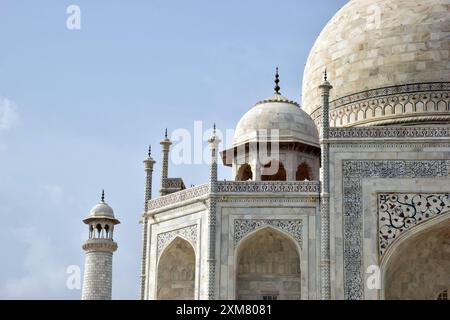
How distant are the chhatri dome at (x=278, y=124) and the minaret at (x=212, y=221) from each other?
5.04 feet

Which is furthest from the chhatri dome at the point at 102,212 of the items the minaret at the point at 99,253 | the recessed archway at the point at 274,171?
the recessed archway at the point at 274,171

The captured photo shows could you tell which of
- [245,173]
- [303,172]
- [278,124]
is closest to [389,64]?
[278,124]

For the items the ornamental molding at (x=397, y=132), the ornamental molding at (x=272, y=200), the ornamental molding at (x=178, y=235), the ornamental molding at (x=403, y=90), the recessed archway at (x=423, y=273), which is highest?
the ornamental molding at (x=403, y=90)

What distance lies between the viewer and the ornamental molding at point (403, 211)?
18141mm

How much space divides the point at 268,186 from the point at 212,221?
3.50 ft

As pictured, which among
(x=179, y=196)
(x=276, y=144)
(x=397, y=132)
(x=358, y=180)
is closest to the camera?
(x=358, y=180)

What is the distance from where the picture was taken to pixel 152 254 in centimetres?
1977

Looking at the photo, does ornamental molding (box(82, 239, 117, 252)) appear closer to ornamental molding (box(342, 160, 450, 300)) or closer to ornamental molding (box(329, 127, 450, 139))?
ornamental molding (box(342, 160, 450, 300))

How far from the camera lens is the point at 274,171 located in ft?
67.1

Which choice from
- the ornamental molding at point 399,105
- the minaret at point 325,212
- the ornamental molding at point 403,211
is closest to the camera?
the minaret at point 325,212

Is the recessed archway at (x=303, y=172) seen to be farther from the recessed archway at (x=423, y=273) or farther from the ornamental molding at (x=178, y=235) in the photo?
the recessed archway at (x=423, y=273)

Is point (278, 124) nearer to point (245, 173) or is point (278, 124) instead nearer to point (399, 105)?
point (245, 173)

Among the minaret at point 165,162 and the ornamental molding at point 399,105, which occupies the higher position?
the ornamental molding at point 399,105

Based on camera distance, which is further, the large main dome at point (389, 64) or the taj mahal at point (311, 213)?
the large main dome at point (389, 64)
